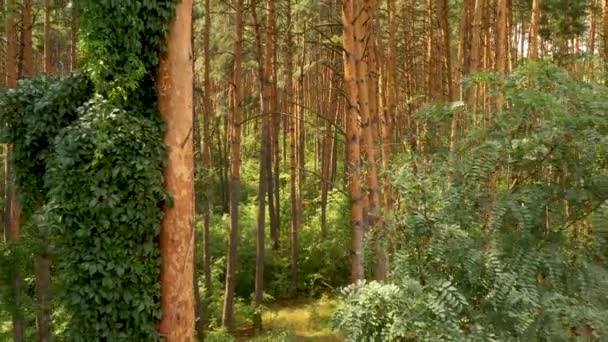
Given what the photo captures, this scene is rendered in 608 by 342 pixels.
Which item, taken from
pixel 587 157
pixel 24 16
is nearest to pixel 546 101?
pixel 587 157

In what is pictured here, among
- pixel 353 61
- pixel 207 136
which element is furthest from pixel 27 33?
pixel 353 61

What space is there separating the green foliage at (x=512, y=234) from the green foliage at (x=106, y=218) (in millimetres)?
2396

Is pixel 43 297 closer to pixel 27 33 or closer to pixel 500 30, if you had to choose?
Result: pixel 27 33

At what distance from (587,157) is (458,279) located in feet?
5.20

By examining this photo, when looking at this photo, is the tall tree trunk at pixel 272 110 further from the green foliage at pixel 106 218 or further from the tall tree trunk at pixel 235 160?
the green foliage at pixel 106 218

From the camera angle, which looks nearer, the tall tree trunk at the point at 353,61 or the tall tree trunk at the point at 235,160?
the tall tree trunk at the point at 353,61

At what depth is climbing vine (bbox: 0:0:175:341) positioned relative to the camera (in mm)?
5781

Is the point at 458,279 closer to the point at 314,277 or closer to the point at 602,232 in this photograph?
the point at 602,232

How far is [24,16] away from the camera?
10.9 meters

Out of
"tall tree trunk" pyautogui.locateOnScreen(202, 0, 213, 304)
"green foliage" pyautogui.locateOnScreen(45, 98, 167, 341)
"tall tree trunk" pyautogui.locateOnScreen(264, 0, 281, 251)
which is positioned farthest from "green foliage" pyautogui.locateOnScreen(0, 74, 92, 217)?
"tall tree trunk" pyautogui.locateOnScreen(202, 0, 213, 304)

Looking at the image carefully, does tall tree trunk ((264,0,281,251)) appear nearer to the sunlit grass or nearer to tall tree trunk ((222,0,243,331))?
tall tree trunk ((222,0,243,331))

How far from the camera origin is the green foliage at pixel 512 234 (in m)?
4.68

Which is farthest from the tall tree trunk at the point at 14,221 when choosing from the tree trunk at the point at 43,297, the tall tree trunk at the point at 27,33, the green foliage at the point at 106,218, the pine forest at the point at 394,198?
the green foliage at the point at 106,218

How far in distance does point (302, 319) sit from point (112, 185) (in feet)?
38.2
